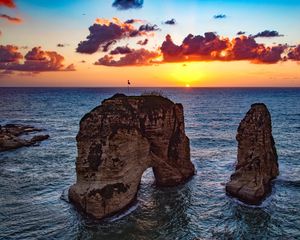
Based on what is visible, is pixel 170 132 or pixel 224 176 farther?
pixel 224 176

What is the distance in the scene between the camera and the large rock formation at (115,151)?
3055 cm

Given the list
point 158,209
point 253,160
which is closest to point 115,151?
point 158,209

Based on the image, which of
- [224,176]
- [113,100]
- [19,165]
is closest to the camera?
[113,100]

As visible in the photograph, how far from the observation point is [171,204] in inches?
1324

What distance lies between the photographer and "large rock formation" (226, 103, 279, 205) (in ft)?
112

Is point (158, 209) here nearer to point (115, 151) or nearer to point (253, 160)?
point (115, 151)

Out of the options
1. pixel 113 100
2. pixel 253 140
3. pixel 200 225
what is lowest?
pixel 200 225

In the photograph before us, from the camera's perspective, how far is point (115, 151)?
31359 mm

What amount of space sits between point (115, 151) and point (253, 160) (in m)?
14.1

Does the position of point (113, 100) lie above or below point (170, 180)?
above

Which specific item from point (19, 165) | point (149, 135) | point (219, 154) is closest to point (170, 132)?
point (149, 135)

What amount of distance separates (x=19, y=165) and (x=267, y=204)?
32901 mm

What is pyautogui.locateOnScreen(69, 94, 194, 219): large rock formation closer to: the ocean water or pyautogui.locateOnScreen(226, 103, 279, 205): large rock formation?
the ocean water

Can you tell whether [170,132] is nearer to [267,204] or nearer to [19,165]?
[267,204]
